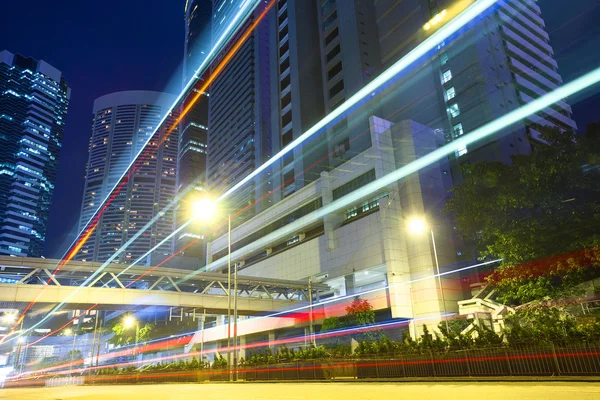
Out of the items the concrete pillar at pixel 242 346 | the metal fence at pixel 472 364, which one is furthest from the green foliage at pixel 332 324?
the concrete pillar at pixel 242 346

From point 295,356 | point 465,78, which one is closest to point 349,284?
point 295,356

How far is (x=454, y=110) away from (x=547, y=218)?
39481 mm

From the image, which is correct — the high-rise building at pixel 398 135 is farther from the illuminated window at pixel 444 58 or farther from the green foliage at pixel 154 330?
Result: the green foliage at pixel 154 330

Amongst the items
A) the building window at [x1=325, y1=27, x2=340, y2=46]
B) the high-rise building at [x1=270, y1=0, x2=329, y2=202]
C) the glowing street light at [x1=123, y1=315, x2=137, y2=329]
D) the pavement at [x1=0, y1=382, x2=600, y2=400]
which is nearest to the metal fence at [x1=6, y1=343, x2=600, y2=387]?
the pavement at [x1=0, y1=382, x2=600, y2=400]

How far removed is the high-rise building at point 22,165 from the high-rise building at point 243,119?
8663cm

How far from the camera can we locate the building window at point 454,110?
6525 cm

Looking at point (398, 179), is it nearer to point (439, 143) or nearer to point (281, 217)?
point (439, 143)

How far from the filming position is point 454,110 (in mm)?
65688

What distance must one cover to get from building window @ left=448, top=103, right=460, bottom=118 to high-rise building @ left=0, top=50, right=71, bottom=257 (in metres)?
170

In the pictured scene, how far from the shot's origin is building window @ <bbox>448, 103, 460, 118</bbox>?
65250 mm

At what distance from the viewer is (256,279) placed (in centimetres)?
4272

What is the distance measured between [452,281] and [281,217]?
2755cm

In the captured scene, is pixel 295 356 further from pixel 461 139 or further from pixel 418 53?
pixel 418 53

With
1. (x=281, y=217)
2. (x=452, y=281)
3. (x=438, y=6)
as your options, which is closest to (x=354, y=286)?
(x=452, y=281)
